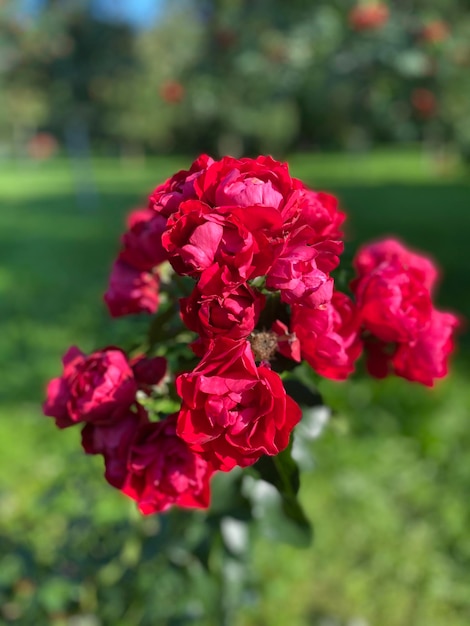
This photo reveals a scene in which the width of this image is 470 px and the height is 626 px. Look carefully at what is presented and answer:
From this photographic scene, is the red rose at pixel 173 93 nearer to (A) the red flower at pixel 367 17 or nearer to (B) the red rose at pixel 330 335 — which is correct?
(A) the red flower at pixel 367 17

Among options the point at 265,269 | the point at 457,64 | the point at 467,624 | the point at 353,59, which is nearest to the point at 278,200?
the point at 265,269

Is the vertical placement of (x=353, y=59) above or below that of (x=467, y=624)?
above

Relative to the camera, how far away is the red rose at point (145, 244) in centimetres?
101

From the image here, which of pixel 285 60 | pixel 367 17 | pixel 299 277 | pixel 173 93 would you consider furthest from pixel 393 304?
pixel 173 93

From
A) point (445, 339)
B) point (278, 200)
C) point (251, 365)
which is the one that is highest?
point (278, 200)

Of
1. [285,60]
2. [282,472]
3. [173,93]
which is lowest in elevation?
[173,93]

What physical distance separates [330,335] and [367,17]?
4454 mm

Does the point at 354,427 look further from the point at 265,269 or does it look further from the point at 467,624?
the point at 265,269

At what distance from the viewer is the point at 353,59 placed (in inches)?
193

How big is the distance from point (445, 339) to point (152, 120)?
3607 cm

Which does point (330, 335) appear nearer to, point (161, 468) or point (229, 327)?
point (229, 327)

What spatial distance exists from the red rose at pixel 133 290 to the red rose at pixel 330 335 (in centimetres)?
30

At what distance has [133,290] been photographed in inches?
42.6

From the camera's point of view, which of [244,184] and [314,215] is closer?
[244,184]
